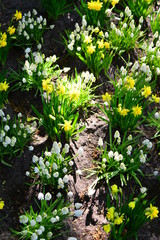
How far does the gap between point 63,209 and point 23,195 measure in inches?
22.3

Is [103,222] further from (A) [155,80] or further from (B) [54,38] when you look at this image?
(B) [54,38]

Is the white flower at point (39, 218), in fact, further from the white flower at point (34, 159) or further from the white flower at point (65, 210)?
the white flower at point (34, 159)

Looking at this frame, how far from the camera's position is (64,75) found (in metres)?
4.45

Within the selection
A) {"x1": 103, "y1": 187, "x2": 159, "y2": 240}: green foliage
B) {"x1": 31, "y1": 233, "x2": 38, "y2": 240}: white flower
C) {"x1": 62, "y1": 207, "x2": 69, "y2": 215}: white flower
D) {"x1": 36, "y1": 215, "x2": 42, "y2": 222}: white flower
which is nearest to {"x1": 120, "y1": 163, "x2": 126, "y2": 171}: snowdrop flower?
{"x1": 103, "y1": 187, "x2": 159, "y2": 240}: green foliage

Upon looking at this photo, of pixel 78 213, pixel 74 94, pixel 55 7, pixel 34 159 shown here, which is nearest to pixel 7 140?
pixel 34 159

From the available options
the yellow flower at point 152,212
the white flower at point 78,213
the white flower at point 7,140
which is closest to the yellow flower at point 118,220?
the yellow flower at point 152,212

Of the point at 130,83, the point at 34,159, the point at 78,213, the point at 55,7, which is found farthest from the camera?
the point at 55,7

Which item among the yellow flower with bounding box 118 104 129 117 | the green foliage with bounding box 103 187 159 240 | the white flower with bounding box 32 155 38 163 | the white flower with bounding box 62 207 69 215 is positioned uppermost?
the white flower with bounding box 32 155 38 163

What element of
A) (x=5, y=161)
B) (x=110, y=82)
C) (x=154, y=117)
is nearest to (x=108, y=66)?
(x=110, y=82)

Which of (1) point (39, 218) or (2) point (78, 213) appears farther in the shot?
(2) point (78, 213)

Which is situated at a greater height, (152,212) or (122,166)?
(122,166)

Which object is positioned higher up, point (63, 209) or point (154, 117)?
point (63, 209)

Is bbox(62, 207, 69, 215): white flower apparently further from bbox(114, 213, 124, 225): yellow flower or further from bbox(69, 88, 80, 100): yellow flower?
bbox(69, 88, 80, 100): yellow flower

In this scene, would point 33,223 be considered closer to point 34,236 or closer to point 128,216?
point 34,236
